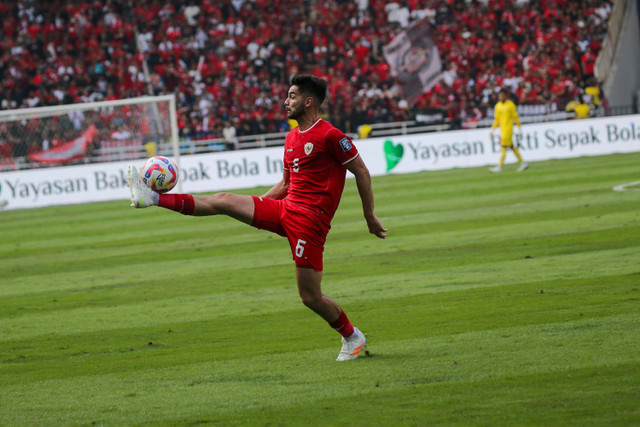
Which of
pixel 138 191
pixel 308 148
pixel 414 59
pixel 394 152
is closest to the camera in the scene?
pixel 138 191

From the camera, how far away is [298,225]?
623cm

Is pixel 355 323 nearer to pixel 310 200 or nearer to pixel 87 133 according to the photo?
pixel 310 200

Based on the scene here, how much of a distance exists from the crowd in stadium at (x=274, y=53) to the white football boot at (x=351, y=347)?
26.5m

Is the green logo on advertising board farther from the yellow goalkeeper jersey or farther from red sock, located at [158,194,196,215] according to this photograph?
red sock, located at [158,194,196,215]

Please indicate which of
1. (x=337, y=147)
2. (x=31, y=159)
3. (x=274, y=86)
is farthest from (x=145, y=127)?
(x=337, y=147)

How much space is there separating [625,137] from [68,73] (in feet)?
71.2

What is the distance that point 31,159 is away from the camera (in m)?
25.9

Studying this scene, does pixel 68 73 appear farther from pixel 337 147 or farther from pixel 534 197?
pixel 337 147

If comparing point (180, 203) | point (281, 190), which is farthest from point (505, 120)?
point (180, 203)

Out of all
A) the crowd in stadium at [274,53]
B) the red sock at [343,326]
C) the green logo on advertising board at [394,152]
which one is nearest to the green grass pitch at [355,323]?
the red sock at [343,326]

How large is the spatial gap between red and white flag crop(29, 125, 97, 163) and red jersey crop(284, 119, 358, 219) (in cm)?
2114

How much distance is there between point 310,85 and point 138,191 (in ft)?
4.79

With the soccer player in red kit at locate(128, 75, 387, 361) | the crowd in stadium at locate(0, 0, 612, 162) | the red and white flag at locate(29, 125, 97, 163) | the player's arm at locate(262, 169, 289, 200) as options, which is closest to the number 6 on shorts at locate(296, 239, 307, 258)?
the soccer player in red kit at locate(128, 75, 387, 361)

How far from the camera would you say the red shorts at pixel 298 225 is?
620 centimetres
